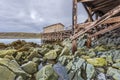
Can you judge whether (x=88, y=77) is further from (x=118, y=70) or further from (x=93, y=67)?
(x=118, y=70)

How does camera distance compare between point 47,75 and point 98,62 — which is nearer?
point 47,75

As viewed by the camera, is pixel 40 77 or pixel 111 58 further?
pixel 111 58

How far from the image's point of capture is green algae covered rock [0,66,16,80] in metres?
5.85

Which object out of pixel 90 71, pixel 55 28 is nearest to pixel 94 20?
pixel 90 71

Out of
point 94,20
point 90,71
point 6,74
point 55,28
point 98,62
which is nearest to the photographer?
point 6,74

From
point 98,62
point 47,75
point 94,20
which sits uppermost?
point 94,20

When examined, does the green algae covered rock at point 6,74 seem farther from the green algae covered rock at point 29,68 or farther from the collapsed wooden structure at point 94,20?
the collapsed wooden structure at point 94,20

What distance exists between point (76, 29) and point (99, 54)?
6.41 feet

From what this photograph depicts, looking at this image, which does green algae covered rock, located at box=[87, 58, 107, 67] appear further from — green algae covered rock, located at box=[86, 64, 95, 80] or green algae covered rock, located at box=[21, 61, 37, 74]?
green algae covered rock, located at box=[21, 61, 37, 74]

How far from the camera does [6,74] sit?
597cm

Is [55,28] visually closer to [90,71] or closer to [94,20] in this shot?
[94,20]

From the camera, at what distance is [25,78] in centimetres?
684

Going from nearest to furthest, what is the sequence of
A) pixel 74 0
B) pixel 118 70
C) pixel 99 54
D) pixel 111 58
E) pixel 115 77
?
pixel 115 77
pixel 118 70
pixel 111 58
pixel 99 54
pixel 74 0

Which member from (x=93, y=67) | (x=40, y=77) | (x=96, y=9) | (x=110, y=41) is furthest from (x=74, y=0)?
(x=40, y=77)
